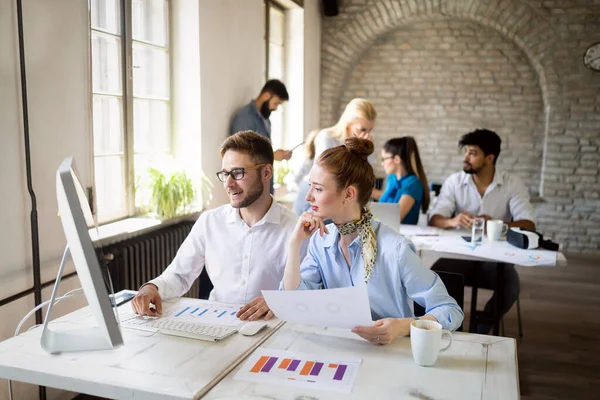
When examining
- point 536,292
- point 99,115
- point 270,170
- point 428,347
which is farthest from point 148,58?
point 536,292

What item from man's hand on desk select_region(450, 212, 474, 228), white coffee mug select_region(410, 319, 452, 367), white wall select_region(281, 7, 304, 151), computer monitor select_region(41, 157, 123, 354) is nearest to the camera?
computer monitor select_region(41, 157, 123, 354)

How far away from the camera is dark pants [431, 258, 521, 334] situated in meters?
3.74

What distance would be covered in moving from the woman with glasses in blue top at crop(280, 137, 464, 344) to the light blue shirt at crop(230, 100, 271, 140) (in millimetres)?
2788

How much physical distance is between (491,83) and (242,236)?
580 centimetres

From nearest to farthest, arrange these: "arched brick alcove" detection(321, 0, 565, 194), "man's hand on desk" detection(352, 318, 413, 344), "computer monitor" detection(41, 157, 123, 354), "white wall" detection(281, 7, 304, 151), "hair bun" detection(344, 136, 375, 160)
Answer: "computer monitor" detection(41, 157, 123, 354)
"man's hand on desk" detection(352, 318, 413, 344)
"hair bun" detection(344, 136, 375, 160)
"white wall" detection(281, 7, 304, 151)
"arched brick alcove" detection(321, 0, 565, 194)

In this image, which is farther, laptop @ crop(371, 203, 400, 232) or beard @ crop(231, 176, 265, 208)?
laptop @ crop(371, 203, 400, 232)

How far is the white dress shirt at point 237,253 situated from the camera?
8.02 feet

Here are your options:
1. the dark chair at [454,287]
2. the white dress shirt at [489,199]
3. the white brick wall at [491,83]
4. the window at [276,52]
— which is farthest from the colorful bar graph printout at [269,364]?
the white brick wall at [491,83]

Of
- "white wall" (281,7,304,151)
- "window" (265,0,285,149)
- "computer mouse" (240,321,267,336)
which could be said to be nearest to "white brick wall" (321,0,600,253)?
"white wall" (281,7,304,151)

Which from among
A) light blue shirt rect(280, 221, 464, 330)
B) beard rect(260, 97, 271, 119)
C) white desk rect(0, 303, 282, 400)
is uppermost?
beard rect(260, 97, 271, 119)

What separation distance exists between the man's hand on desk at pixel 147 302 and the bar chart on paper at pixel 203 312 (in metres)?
0.03

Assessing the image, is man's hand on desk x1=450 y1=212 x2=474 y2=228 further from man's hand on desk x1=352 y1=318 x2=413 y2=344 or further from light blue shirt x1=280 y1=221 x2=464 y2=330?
man's hand on desk x1=352 y1=318 x2=413 y2=344

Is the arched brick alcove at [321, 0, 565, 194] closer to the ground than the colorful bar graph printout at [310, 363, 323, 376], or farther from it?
farther from it

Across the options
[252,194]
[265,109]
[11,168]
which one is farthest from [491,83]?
[11,168]
